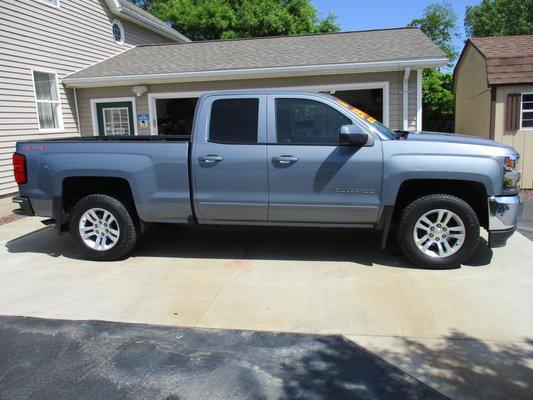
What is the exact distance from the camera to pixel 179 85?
39.8ft

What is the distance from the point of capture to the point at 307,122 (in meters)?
5.73

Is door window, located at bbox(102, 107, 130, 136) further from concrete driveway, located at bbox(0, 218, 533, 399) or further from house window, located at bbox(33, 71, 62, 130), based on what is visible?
concrete driveway, located at bbox(0, 218, 533, 399)

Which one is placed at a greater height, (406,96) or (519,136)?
(406,96)

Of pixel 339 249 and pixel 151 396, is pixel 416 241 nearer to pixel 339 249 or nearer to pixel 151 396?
pixel 339 249

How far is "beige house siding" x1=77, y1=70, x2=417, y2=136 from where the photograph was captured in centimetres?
1107

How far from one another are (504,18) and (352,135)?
1327 inches

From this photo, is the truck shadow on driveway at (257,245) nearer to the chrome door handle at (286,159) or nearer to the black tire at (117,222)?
the black tire at (117,222)

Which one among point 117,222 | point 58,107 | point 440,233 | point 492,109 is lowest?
point 440,233

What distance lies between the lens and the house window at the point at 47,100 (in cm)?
1181

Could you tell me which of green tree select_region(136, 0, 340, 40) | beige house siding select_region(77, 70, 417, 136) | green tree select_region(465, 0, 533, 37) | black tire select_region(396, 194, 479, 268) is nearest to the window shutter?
beige house siding select_region(77, 70, 417, 136)

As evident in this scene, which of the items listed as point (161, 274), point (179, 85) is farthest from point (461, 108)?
point (161, 274)

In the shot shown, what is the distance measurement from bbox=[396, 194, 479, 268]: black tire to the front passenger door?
1.22 ft

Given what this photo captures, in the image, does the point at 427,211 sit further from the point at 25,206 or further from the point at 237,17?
the point at 237,17

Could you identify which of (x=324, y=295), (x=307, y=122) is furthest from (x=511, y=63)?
(x=324, y=295)
